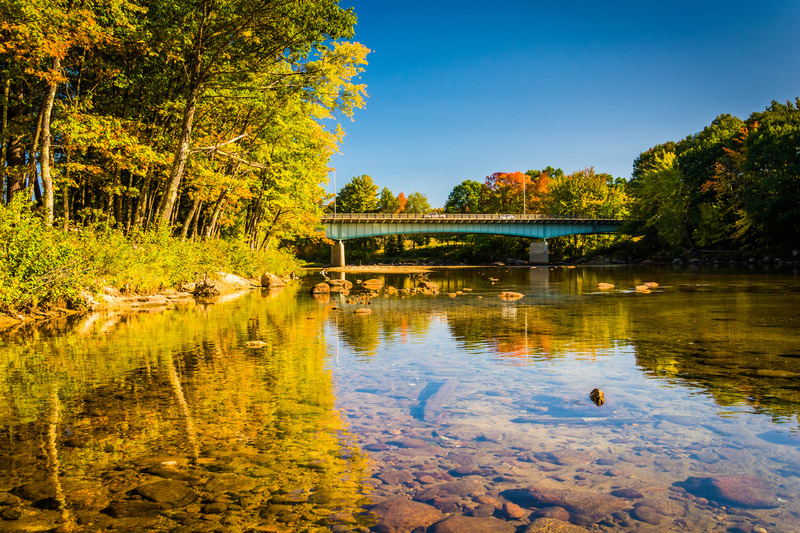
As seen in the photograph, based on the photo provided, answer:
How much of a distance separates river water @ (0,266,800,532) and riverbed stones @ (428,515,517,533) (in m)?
0.02

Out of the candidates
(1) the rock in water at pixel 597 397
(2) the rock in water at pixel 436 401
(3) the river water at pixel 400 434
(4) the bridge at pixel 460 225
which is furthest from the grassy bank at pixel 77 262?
(4) the bridge at pixel 460 225

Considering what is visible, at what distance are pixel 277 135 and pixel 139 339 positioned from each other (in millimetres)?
24601

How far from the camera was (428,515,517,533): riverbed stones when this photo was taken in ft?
11.5

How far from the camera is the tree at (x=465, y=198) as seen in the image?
4994 inches

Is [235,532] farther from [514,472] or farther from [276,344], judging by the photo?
[276,344]

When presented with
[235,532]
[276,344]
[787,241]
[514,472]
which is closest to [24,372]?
[276,344]

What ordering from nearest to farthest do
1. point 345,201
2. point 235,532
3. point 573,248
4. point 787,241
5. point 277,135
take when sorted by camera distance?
point 235,532 < point 277,135 < point 787,241 < point 573,248 < point 345,201

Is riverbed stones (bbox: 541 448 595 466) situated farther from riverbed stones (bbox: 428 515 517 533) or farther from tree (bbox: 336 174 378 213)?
tree (bbox: 336 174 378 213)

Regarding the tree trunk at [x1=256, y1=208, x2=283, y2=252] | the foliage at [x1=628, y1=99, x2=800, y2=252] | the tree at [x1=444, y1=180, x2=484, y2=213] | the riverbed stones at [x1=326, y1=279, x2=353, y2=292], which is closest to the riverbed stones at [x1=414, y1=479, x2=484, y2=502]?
the riverbed stones at [x1=326, y1=279, x2=353, y2=292]

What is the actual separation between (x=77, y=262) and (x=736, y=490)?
51.8 ft

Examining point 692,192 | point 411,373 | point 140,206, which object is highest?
point 692,192

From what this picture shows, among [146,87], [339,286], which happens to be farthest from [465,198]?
[146,87]

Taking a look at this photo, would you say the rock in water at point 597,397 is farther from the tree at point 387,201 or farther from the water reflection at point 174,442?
the tree at point 387,201

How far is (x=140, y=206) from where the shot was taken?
25.7 metres
